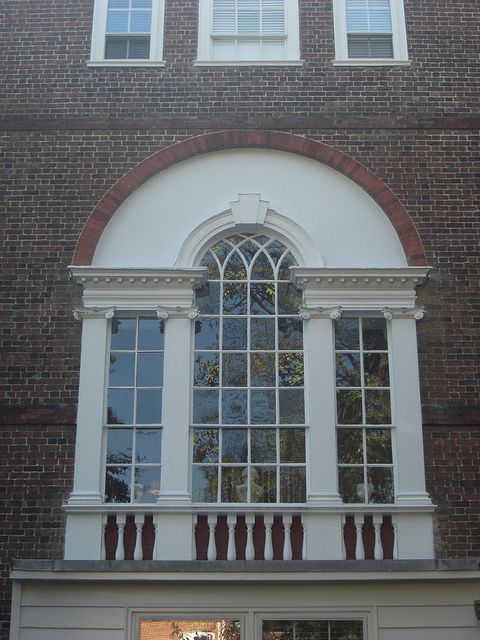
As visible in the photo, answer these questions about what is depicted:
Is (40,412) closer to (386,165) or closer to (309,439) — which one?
(309,439)

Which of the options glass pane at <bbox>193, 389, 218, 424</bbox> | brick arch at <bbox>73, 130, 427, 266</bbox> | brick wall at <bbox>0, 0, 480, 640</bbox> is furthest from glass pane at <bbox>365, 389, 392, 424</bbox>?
glass pane at <bbox>193, 389, 218, 424</bbox>

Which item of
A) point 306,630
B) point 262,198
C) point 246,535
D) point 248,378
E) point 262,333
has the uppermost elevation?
point 262,198

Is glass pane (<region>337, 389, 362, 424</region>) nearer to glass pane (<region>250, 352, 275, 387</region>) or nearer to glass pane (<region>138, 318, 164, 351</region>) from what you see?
glass pane (<region>250, 352, 275, 387</region>)

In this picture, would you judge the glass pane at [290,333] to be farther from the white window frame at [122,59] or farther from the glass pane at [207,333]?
the white window frame at [122,59]

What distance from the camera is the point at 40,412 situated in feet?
40.9

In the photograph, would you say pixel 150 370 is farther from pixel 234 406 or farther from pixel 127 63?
pixel 127 63

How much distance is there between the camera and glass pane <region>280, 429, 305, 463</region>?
12.4 metres

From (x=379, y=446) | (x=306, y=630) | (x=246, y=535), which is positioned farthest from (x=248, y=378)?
(x=306, y=630)

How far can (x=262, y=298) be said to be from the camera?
13.1 metres

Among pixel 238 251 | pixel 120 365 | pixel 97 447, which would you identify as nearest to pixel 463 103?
pixel 238 251

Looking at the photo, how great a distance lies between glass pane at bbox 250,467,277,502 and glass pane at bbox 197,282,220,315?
89.1 inches

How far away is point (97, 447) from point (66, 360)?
1271 millimetres

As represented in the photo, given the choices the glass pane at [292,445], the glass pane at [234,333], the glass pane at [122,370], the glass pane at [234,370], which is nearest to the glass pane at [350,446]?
the glass pane at [292,445]

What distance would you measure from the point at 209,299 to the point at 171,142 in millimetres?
2413
